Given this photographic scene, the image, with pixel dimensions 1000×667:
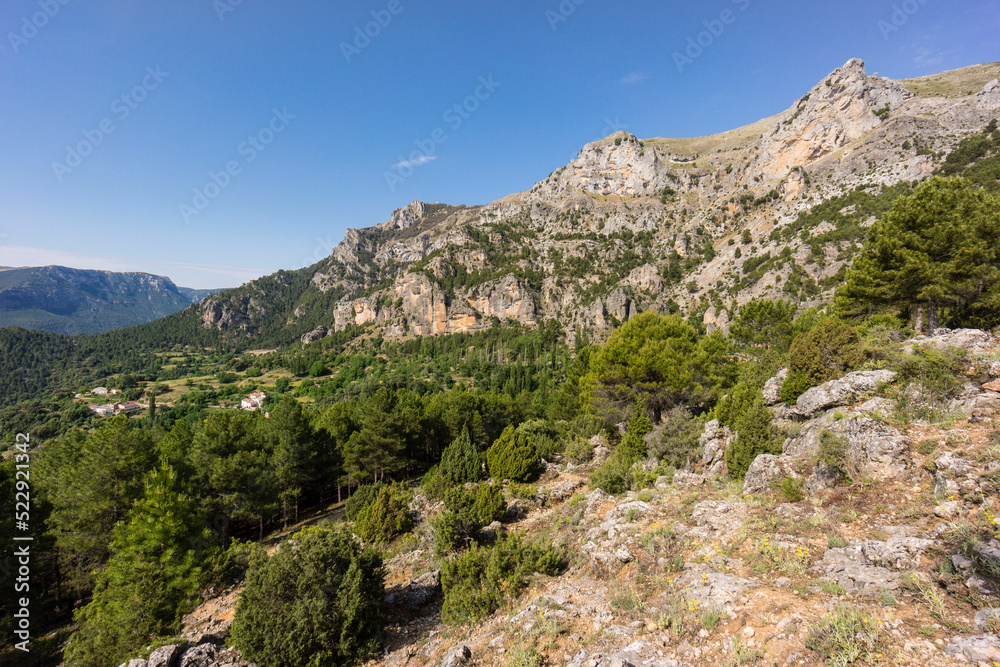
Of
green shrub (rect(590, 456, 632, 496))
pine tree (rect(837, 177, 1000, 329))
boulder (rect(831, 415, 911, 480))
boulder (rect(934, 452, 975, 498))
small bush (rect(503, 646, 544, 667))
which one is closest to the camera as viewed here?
small bush (rect(503, 646, 544, 667))

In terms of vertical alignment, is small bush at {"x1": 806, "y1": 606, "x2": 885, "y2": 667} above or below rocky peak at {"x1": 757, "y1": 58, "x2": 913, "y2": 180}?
below

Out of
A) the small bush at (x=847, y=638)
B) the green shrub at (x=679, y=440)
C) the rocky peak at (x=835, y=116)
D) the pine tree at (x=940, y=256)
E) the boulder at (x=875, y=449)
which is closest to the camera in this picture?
the small bush at (x=847, y=638)

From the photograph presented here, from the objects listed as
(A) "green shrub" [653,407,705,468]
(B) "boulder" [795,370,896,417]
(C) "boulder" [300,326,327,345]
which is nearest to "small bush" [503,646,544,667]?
(A) "green shrub" [653,407,705,468]

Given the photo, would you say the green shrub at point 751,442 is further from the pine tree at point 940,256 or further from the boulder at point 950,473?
the pine tree at point 940,256

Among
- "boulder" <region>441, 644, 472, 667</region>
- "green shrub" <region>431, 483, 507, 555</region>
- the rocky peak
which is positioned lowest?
"green shrub" <region>431, 483, 507, 555</region>

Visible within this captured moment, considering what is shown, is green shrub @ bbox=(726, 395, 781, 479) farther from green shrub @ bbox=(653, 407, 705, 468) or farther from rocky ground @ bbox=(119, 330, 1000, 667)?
green shrub @ bbox=(653, 407, 705, 468)

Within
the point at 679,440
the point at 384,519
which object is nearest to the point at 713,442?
the point at 679,440

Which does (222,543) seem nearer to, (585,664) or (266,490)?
(266,490)

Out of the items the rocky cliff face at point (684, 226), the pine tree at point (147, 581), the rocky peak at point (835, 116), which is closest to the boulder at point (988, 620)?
the pine tree at point (147, 581)

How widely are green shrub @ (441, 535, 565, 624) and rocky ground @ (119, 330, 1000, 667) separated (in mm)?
300

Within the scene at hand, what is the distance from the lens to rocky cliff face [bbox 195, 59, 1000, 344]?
64688mm

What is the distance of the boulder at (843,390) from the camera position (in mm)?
10453

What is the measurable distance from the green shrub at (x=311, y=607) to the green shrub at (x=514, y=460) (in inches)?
437

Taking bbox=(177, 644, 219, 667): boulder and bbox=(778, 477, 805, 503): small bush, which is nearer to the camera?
bbox=(177, 644, 219, 667): boulder
